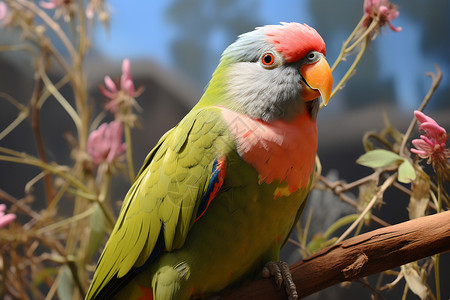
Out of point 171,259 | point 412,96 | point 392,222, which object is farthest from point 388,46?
point 171,259

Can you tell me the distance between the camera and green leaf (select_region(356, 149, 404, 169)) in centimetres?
90

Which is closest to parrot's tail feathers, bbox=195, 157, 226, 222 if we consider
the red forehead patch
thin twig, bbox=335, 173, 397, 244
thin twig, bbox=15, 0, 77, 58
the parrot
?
the parrot

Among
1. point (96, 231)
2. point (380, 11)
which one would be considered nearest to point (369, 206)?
point (380, 11)

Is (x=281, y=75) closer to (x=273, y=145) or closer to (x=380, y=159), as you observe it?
(x=273, y=145)

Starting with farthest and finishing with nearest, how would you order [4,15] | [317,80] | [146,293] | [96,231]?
[4,15]
[96,231]
[146,293]
[317,80]

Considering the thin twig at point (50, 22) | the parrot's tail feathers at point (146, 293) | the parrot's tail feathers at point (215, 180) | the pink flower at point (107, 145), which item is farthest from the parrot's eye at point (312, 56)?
the thin twig at point (50, 22)

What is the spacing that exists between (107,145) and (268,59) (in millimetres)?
677

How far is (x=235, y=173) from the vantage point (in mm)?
740

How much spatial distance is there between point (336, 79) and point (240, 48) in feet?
1.77

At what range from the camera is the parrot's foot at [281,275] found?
776mm

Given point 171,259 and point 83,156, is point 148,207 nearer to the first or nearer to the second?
point 171,259

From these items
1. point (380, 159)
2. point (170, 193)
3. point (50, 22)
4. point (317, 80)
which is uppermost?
point (50, 22)

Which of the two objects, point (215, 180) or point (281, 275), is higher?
point (215, 180)

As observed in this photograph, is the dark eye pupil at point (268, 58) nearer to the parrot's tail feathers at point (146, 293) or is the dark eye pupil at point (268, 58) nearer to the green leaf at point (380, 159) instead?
the green leaf at point (380, 159)
